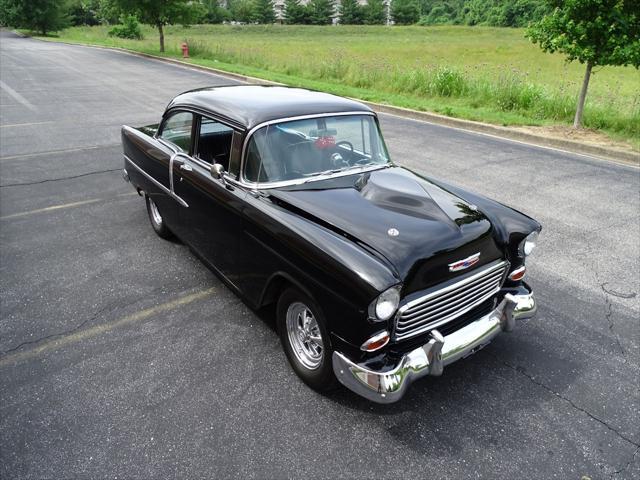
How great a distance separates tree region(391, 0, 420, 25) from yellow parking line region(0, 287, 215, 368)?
115 m

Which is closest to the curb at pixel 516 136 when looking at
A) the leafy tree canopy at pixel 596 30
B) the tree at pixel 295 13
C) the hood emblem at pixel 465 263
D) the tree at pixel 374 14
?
the leafy tree canopy at pixel 596 30

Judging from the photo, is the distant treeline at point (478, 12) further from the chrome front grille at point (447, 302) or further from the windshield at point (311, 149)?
the chrome front grille at point (447, 302)

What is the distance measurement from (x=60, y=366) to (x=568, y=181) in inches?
299

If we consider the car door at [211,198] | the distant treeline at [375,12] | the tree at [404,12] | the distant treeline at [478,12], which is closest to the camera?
the car door at [211,198]

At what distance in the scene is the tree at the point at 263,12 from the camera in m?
100

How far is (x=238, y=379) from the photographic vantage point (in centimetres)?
329

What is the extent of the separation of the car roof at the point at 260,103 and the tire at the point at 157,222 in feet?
4.27

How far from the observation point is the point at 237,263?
12.1 ft

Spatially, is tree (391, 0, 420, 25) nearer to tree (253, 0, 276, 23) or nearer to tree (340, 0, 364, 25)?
tree (340, 0, 364, 25)

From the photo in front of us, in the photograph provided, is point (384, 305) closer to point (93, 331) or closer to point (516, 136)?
point (93, 331)

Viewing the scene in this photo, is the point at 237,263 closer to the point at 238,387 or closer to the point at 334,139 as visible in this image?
the point at 238,387

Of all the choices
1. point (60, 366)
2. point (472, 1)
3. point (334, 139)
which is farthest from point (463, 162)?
point (472, 1)

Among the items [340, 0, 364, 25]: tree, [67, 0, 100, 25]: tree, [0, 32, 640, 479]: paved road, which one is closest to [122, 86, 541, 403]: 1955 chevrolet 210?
[0, 32, 640, 479]: paved road

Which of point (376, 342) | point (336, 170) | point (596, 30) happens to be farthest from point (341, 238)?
point (596, 30)
